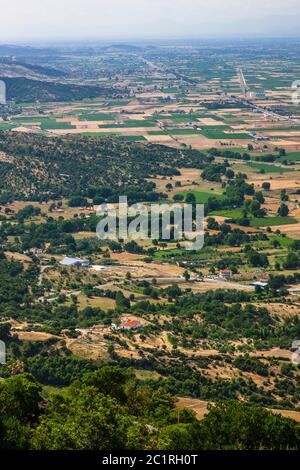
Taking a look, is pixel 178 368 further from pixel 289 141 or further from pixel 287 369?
pixel 289 141

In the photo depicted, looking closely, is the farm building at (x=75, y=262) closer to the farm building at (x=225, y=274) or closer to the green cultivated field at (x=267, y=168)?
the farm building at (x=225, y=274)

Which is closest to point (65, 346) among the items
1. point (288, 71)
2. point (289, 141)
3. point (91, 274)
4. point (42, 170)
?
point (91, 274)

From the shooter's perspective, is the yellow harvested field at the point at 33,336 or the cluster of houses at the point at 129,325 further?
the cluster of houses at the point at 129,325

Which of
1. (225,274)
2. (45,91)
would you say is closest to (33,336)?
(225,274)

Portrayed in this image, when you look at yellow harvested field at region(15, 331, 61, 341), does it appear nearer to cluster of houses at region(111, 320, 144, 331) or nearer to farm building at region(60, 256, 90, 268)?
cluster of houses at region(111, 320, 144, 331)

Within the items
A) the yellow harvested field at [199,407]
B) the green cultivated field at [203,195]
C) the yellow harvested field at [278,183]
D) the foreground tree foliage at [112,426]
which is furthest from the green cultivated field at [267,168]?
the foreground tree foliage at [112,426]

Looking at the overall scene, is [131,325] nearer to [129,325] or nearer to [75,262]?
[129,325]

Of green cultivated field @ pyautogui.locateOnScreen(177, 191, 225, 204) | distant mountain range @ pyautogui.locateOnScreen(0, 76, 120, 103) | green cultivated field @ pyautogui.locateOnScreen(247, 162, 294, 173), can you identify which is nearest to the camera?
green cultivated field @ pyautogui.locateOnScreen(177, 191, 225, 204)

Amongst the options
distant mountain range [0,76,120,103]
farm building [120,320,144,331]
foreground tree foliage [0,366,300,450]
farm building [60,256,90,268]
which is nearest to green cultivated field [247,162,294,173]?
farm building [60,256,90,268]
